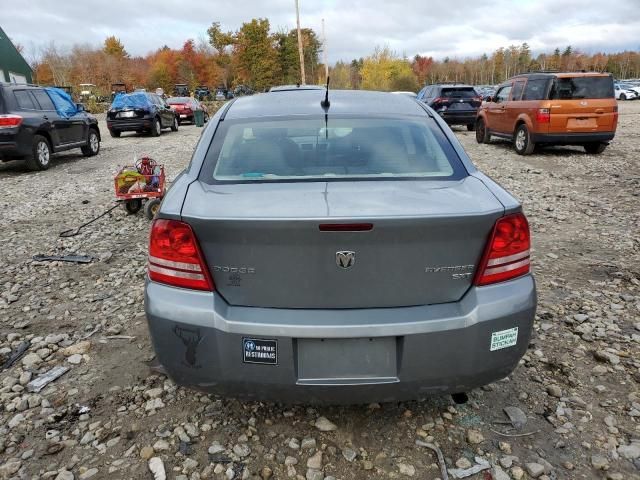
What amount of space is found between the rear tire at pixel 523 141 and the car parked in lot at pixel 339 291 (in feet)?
33.2

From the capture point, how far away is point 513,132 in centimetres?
1204

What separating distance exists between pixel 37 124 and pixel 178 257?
32.8 ft

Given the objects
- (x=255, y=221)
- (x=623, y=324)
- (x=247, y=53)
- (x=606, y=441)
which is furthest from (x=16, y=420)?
(x=247, y=53)

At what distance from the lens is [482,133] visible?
14.3 metres

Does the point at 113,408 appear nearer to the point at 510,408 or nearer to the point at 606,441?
the point at 510,408

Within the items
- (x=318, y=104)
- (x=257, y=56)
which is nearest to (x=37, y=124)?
(x=318, y=104)

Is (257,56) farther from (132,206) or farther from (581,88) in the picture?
(132,206)

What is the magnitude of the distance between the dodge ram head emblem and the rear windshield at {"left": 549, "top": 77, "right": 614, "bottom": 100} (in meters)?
10.3

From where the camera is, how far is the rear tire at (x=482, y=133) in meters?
14.0

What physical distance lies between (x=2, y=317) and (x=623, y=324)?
4.69 metres

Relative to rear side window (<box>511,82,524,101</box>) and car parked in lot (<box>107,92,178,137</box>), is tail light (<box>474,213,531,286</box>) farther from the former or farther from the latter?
car parked in lot (<box>107,92,178,137</box>)

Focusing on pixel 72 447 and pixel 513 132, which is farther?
pixel 513 132

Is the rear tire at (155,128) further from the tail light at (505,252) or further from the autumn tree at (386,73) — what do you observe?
the autumn tree at (386,73)

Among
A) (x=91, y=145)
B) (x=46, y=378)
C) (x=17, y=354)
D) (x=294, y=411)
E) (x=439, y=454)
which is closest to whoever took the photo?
(x=439, y=454)
